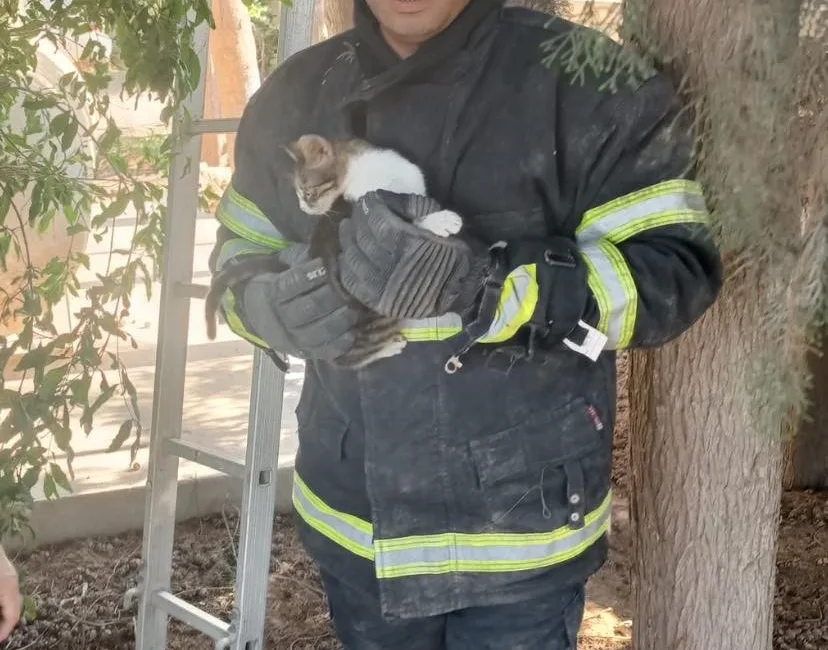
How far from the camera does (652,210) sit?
1270 mm

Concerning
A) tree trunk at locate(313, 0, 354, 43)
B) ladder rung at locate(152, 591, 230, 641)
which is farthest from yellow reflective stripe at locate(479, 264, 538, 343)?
tree trunk at locate(313, 0, 354, 43)

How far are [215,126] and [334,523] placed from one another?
102 cm

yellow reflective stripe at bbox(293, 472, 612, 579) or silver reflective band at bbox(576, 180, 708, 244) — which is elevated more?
silver reflective band at bbox(576, 180, 708, 244)

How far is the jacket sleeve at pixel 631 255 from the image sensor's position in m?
1.25

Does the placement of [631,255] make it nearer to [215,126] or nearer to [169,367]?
[215,126]

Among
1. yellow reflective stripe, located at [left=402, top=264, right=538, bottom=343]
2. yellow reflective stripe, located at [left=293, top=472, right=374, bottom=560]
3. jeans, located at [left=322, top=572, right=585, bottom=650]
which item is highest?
yellow reflective stripe, located at [left=402, top=264, right=538, bottom=343]

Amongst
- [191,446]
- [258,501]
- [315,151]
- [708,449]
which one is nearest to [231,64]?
[191,446]

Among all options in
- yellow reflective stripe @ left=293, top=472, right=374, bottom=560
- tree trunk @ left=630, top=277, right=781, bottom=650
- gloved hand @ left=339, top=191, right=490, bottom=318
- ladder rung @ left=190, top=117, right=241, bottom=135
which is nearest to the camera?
gloved hand @ left=339, top=191, right=490, bottom=318

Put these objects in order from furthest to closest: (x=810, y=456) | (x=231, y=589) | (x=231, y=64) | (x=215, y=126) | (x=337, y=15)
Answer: (x=231, y=64) < (x=810, y=456) < (x=231, y=589) < (x=337, y=15) < (x=215, y=126)

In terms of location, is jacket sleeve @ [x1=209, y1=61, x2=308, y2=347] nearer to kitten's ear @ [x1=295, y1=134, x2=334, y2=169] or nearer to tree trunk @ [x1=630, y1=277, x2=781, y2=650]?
kitten's ear @ [x1=295, y1=134, x2=334, y2=169]

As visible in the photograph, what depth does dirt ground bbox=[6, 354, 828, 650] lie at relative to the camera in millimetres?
2607

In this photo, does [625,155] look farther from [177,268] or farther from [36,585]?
[36,585]

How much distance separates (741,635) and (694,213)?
102 cm

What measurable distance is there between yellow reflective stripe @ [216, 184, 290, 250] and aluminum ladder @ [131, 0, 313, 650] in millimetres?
483
